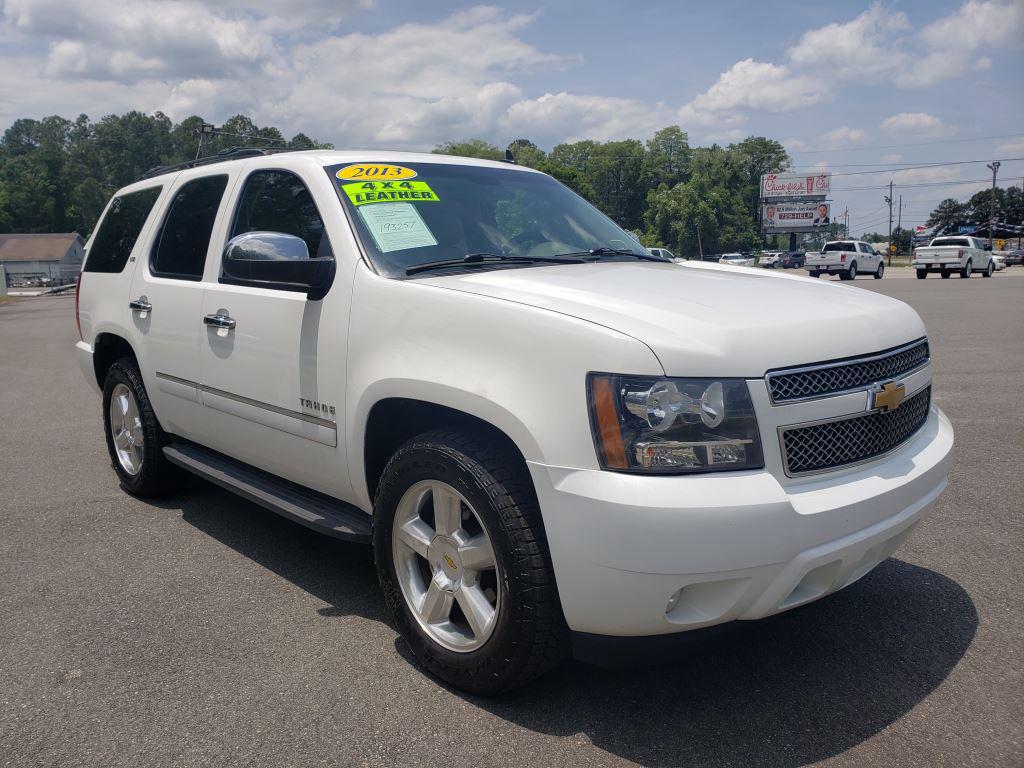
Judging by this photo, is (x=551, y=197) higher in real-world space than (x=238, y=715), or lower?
higher

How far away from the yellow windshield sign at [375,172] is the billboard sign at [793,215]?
91834 millimetres

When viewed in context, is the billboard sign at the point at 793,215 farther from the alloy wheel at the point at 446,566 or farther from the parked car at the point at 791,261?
the alloy wheel at the point at 446,566

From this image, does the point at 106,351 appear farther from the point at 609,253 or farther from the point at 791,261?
the point at 791,261

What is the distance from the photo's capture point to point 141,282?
4.73 meters

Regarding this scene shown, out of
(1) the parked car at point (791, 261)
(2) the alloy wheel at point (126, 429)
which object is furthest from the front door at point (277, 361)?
(1) the parked car at point (791, 261)

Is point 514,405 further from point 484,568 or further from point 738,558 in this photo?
point 738,558

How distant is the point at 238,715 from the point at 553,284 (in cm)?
179

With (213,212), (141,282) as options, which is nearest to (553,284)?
(213,212)

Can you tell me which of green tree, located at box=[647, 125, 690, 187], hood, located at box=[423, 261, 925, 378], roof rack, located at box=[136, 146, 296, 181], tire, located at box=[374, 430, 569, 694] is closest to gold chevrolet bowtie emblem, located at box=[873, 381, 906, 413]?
hood, located at box=[423, 261, 925, 378]

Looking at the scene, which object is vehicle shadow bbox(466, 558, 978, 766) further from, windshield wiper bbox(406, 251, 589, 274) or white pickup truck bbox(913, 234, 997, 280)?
white pickup truck bbox(913, 234, 997, 280)

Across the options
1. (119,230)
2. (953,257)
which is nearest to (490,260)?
(119,230)

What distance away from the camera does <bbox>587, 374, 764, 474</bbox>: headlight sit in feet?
7.70

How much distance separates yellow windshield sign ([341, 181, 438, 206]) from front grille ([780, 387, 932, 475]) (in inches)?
75.6

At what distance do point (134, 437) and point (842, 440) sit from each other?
4.13 metres
